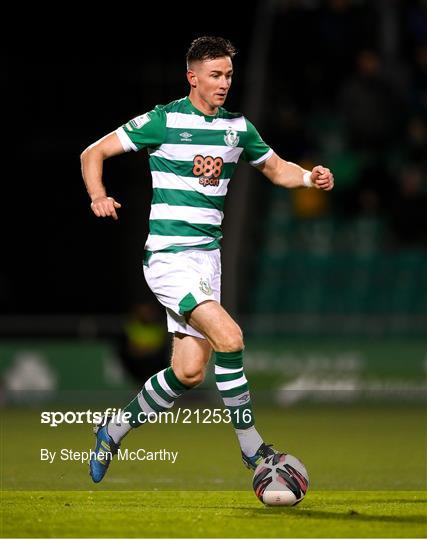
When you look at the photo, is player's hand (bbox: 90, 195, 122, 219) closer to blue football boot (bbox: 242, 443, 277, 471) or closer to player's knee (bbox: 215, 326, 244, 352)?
player's knee (bbox: 215, 326, 244, 352)

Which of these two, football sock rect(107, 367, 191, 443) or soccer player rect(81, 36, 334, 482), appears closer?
soccer player rect(81, 36, 334, 482)

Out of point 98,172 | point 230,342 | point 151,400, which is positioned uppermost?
point 98,172

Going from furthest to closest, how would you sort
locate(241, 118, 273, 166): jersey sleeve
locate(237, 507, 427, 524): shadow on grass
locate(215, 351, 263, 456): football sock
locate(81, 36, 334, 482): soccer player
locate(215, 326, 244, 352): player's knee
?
locate(241, 118, 273, 166): jersey sleeve
locate(81, 36, 334, 482): soccer player
locate(215, 351, 263, 456): football sock
locate(215, 326, 244, 352): player's knee
locate(237, 507, 427, 524): shadow on grass

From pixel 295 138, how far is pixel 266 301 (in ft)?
6.76

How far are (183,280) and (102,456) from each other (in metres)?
1.22

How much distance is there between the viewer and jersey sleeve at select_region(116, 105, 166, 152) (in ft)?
26.4

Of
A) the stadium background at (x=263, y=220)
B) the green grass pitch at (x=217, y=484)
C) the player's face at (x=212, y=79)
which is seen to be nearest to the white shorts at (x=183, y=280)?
the player's face at (x=212, y=79)

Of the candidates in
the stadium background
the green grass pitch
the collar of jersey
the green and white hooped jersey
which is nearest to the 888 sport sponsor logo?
the green and white hooped jersey

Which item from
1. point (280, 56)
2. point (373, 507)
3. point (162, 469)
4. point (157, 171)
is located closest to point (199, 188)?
point (157, 171)

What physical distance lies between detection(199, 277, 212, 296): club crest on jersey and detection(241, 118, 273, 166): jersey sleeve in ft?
2.89

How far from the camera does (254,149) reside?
8.38 meters

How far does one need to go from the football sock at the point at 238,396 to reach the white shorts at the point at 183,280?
349 millimetres

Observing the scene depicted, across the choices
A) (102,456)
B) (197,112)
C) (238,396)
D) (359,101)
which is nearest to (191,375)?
(238,396)

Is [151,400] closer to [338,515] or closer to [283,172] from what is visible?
[338,515]
